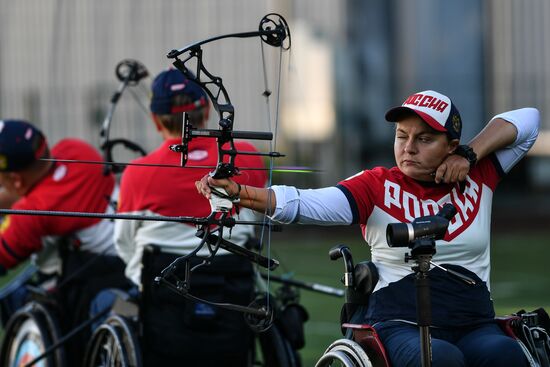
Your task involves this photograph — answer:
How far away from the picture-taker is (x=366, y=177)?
4.77 m

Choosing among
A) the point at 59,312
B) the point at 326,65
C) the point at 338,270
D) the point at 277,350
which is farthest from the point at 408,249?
the point at 326,65

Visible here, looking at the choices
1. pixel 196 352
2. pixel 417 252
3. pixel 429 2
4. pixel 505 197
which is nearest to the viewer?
pixel 417 252

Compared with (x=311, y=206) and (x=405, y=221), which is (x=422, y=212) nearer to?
(x=405, y=221)

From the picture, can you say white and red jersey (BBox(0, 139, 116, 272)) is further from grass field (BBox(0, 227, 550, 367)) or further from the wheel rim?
grass field (BBox(0, 227, 550, 367))

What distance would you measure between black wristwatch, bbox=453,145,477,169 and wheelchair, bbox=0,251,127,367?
2448 millimetres

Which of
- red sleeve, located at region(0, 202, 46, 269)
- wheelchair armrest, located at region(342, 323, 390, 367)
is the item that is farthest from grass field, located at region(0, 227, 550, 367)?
wheelchair armrest, located at region(342, 323, 390, 367)

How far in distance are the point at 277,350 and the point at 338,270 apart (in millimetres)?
7502

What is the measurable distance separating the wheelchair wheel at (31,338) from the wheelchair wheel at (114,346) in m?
0.39

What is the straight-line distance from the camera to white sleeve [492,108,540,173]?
5.07 metres

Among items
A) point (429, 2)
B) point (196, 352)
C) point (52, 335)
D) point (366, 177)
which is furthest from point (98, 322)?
point (429, 2)

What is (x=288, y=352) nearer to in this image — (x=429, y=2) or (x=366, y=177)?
(x=366, y=177)

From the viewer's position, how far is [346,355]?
447 centimetres

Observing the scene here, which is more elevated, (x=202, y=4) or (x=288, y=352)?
(x=202, y=4)

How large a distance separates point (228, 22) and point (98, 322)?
1525cm
